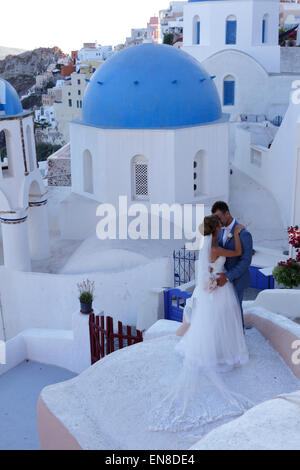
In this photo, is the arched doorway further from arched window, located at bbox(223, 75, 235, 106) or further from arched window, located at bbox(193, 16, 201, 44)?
arched window, located at bbox(193, 16, 201, 44)

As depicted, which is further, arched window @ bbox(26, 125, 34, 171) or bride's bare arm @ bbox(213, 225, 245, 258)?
arched window @ bbox(26, 125, 34, 171)

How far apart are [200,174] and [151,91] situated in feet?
7.69

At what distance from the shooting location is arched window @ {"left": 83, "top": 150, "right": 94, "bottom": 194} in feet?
43.5

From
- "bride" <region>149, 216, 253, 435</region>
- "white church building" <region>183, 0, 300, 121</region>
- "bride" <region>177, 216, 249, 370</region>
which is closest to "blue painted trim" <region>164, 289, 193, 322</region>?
"bride" <region>149, 216, 253, 435</region>

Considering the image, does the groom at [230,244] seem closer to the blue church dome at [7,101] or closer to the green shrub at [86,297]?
the green shrub at [86,297]

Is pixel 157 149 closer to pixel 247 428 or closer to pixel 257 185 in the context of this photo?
pixel 257 185

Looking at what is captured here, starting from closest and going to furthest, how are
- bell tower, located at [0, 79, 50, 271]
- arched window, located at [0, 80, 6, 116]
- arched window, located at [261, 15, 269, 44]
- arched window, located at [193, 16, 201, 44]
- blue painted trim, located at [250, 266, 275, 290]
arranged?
blue painted trim, located at [250, 266, 275, 290]
arched window, located at [0, 80, 6, 116]
bell tower, located at [0, 79, 50, 271]
arched window, located at [261, 15, 269, 44]
arched window, located at [193, 16, 201, 44]

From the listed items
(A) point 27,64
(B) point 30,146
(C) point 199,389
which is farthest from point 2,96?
(A) point 27,64

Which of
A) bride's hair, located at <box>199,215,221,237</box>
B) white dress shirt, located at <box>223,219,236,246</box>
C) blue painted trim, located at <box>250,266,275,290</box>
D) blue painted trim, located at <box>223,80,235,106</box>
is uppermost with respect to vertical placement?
blue painted trim, located at <box>223,80,235,106</box>

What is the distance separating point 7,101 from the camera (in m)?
11.5

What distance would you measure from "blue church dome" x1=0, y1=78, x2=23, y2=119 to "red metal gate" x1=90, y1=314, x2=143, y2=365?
18.4ft

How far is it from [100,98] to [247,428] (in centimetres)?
1047

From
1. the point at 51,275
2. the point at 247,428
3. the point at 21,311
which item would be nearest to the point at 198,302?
the point at 247,428

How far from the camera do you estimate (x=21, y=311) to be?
12086 mm
